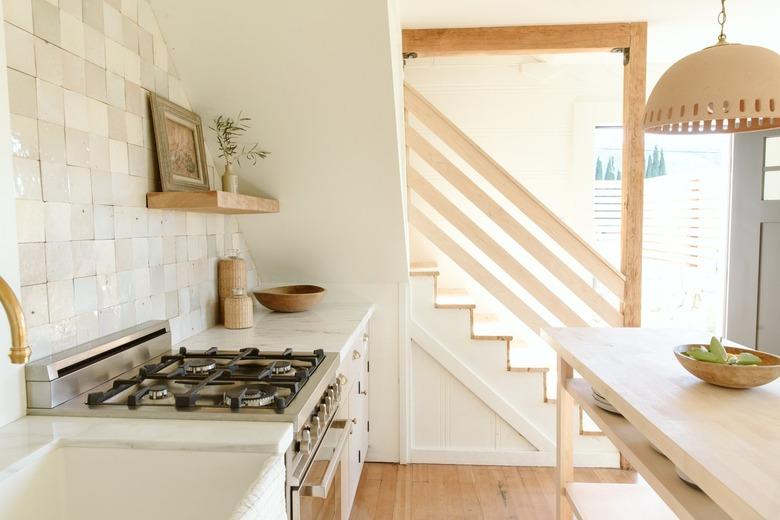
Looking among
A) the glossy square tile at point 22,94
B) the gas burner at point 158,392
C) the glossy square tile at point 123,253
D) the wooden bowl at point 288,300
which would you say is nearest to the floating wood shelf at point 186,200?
the glossy square tile at point 123,253

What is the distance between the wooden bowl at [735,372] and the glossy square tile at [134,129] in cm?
A: 180

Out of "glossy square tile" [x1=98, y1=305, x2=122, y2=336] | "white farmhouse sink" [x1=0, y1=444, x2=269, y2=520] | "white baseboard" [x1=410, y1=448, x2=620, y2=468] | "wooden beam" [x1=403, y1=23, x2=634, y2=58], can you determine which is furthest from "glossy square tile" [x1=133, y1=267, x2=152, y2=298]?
"wooden beam" [x1=403, y1=23, x2=634, y2=58]

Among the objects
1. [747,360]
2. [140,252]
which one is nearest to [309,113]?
[140,252]

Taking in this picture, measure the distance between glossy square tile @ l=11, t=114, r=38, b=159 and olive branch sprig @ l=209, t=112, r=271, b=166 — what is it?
90 cm

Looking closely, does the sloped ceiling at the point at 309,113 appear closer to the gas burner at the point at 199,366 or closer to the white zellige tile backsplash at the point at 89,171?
the white zellige tile backsplash at the point at 89,171

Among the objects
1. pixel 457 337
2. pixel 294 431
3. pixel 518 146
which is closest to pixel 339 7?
pixel 294 431

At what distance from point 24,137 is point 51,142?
3.3 inches

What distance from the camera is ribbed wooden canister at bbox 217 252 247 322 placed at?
7.57 ft

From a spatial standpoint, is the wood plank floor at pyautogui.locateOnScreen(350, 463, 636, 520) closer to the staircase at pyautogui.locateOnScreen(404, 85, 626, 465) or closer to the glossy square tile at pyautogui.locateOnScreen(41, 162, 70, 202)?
the staircase at pyautogui.locateOnScreen(404, 85, 626, 465)

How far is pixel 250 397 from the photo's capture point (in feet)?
4.18

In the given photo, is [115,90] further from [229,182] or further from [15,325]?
[15,325]

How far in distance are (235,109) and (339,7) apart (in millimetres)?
642

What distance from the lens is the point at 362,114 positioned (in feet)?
7.14

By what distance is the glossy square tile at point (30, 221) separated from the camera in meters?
1.21
